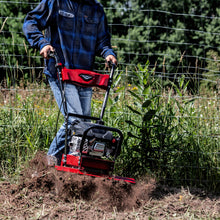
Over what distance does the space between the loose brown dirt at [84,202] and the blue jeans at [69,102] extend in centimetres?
20

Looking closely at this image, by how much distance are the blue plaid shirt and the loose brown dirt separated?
101 cm

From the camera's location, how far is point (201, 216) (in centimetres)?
290

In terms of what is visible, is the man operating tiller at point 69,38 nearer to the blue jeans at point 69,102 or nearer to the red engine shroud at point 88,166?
the blue jeans at point 69,102

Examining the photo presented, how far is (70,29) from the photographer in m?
3.24

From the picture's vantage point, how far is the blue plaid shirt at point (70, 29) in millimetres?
3139

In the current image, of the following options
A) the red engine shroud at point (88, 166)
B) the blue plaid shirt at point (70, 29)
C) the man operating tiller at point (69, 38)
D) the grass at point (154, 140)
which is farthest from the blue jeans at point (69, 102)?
the grass at point (154, 140)

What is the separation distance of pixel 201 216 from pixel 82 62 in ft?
5.70

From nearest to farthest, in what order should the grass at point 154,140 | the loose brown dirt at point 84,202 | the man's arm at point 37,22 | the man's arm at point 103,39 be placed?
the loose brown dirt at point 84,202 < the man's arm at point 37,22 < the man's arm at point 103,39 < the grass at point 154,140

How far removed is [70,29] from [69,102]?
2.29 feet

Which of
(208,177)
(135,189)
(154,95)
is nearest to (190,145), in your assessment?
(208,177)

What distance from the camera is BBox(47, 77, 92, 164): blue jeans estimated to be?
3.08 metres

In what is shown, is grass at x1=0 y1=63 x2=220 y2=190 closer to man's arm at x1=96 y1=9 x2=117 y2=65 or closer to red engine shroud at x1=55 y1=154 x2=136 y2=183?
man's arm at x1=96 y1=9 x2=117 y2=65

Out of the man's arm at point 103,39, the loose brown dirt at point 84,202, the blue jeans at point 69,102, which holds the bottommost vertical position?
the loose brown dirt at point 84,202

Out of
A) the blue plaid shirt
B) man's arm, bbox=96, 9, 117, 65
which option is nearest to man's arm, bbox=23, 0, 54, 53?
the blue plaid shirt
